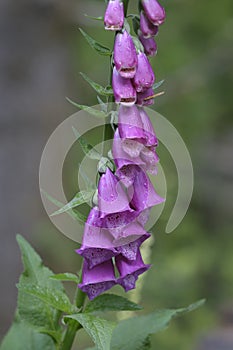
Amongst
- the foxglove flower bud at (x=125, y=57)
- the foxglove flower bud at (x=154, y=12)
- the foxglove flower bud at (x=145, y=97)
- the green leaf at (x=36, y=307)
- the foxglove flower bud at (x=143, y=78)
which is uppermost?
the foxglove flower bud at (x=154, y=12)

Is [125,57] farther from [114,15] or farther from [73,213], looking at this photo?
[73,213]

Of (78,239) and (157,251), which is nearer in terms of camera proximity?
(78,239)

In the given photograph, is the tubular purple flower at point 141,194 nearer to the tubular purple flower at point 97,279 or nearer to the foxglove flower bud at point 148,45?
the tubular purple flower at point 97,279

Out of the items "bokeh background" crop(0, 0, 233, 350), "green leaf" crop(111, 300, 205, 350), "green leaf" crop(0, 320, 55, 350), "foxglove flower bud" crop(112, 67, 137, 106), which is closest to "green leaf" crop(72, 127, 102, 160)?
"foxglove flower bud" crop(112, 67, 137, 106)

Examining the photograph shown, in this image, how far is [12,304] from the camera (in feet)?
19.0

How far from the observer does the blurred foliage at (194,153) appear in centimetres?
482

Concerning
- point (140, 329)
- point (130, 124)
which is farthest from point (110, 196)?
point (140, 329)

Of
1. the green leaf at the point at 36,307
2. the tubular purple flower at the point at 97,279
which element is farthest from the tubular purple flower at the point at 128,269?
the green leaf at the point at 36,307

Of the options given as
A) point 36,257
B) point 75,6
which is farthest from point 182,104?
point 36,257

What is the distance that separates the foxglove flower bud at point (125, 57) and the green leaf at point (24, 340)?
994 millimetres

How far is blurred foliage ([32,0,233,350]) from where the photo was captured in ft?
15.8

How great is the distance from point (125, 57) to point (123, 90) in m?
0.09

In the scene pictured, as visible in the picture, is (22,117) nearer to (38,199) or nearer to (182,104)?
(38,199)

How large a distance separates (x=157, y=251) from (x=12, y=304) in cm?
144
